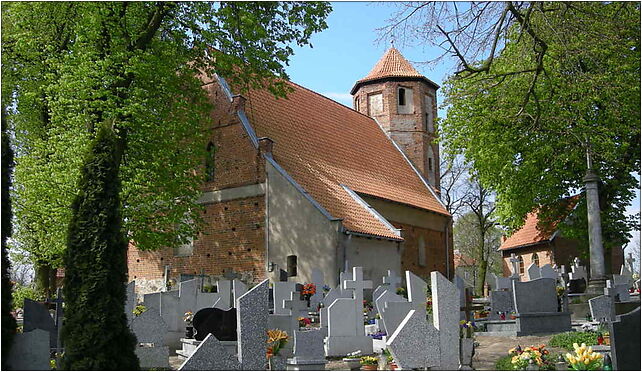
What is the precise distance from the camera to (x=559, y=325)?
12758mm

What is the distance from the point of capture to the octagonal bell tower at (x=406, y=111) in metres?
32.0

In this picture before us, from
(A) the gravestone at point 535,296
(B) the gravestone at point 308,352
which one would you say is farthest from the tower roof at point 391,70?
(B) the gravestone at point 308,352

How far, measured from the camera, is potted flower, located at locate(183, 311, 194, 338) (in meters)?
11.0

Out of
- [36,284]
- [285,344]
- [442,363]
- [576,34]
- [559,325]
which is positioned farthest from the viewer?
[36,284]

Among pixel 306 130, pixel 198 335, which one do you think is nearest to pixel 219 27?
pixel 198 335

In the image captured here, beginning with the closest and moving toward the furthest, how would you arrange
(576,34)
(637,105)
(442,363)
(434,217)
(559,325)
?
(442,363) < (576,34) < (559,325) < (637,105) < (434,217)

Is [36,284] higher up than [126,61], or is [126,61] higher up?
[126,61]

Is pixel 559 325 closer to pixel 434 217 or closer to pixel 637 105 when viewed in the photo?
pixel 637 105

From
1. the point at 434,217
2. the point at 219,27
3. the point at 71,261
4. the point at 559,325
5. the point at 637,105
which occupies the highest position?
the point at 219,27

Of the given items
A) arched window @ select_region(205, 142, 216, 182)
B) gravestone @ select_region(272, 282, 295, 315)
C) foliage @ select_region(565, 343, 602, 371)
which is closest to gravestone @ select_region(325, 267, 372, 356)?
gravestone @ select_region(272, 282, 295, 315)

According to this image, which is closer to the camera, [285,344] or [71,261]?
[71,261]

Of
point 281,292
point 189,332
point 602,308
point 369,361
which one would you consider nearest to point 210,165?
point 281,292

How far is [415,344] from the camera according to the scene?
748 centimetres

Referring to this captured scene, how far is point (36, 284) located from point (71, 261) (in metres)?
13.8
